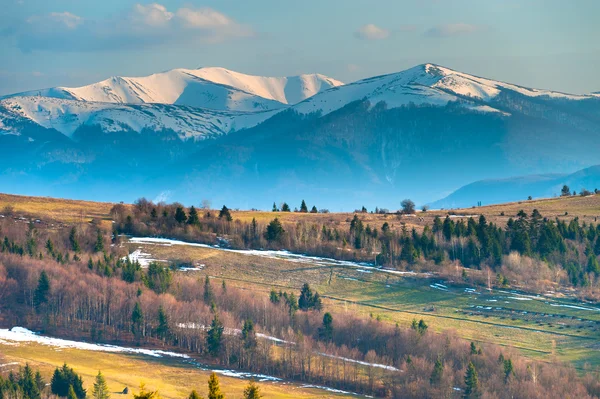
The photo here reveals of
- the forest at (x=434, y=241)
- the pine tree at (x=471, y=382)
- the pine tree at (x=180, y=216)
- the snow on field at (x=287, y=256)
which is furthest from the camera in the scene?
the pine tree at (x=180, y=216)

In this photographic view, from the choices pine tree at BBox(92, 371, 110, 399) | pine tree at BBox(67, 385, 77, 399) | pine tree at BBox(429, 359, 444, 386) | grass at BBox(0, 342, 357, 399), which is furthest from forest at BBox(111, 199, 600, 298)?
pine tree at BBox(67, 385, 77, 399)

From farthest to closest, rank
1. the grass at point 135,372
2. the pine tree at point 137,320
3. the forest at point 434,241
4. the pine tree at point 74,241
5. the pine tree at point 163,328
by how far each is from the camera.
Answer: the forest at point 434,241
the pine tree at point 74,241
the pine tree at point 137,320
the pine tree at point 163,328
the grass at point 135,372

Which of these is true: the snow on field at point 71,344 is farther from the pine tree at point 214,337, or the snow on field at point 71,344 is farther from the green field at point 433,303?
the green field at point 433,303

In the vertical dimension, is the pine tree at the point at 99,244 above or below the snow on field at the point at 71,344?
above

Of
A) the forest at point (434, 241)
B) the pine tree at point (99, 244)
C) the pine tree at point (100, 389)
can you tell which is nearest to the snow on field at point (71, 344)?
the pine tree at point (100, 389)

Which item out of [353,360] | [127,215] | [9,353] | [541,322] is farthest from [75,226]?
[541,322]

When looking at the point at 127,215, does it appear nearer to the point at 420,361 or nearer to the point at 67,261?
the point at 67,261

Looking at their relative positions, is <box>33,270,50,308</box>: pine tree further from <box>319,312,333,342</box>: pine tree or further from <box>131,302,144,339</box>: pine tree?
<box>319,312,333,342</box>: pine tree
